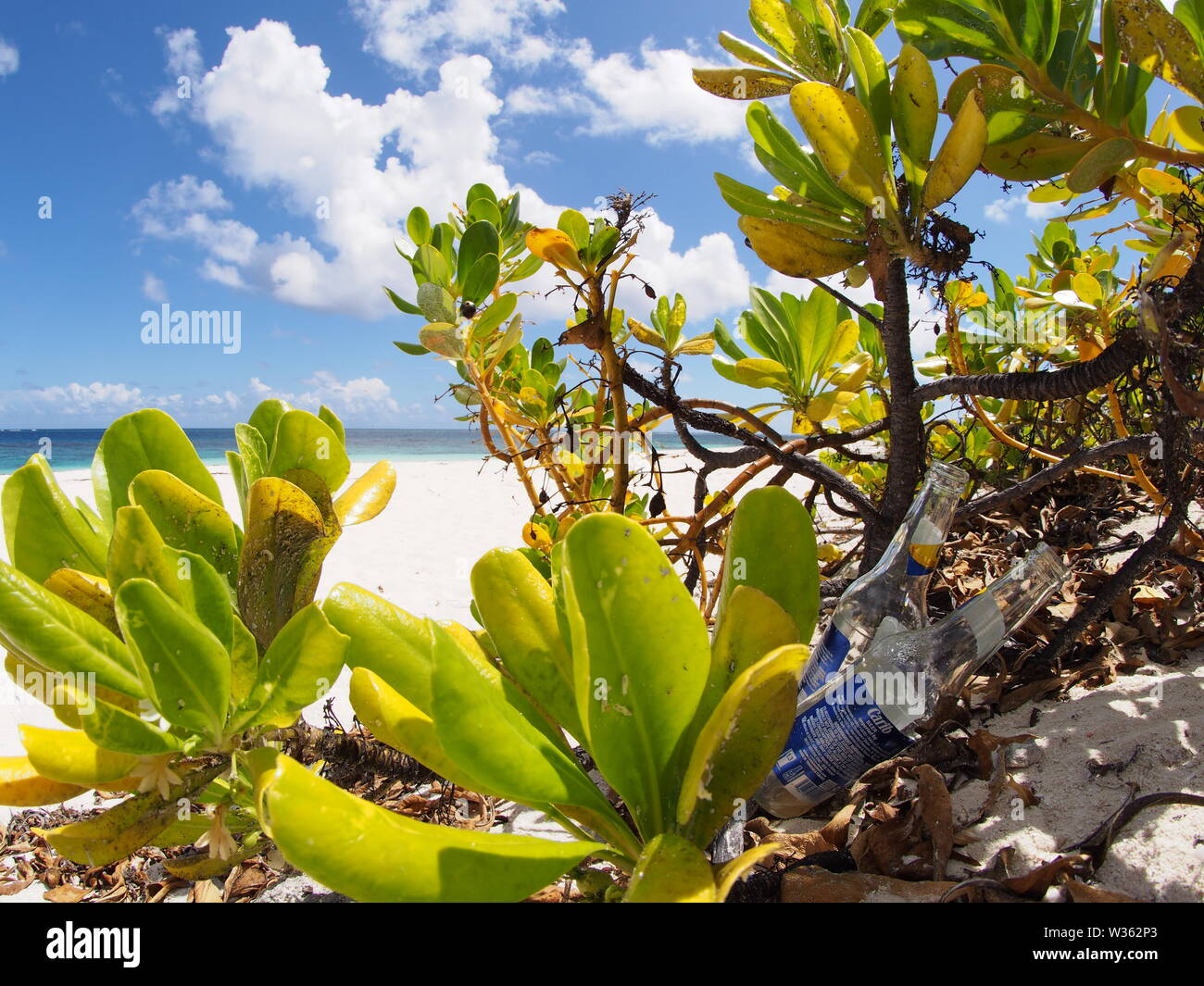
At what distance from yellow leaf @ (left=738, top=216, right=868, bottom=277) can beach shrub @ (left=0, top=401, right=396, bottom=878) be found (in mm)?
569

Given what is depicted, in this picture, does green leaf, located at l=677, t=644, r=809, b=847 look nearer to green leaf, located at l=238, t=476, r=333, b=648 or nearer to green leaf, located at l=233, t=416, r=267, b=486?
green leaf, located at l=238, t=476, r=333, b=648

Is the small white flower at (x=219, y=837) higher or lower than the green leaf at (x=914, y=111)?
lower

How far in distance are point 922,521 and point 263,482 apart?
32.3 inches

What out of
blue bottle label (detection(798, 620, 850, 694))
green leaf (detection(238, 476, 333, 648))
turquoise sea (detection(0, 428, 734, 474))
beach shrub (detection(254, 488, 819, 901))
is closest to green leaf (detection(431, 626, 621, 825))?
beach shrub (detection(254, 488, 819, 901))

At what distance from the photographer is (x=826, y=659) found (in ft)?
2.97

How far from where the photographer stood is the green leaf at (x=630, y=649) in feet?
1.71

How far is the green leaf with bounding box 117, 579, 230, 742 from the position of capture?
1.75ft

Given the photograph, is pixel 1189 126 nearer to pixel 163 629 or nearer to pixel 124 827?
pixel 163 629

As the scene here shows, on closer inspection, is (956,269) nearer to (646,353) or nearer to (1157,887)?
(646,353)

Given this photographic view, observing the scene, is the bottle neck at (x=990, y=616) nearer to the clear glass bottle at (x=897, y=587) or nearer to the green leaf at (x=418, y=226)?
the clear glass bottle at (x=897, y=587)

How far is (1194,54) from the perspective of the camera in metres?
0.72

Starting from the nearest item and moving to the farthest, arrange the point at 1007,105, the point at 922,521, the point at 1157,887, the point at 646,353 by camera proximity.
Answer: the point at 1157,887 < the point at 1007,105 < the point at 922,521 < the point at 646,353

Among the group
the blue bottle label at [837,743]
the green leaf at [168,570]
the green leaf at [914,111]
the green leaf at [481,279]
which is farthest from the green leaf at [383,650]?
the green leaf at [481,279]
